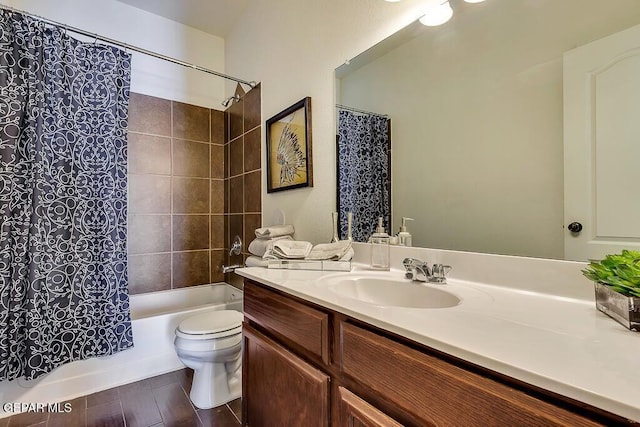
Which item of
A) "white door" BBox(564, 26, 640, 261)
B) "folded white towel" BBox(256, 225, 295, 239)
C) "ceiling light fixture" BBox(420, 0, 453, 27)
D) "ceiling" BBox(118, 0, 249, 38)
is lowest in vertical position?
"folded white towel" BBox(256, 225, 295, 239)

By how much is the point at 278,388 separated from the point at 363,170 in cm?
96

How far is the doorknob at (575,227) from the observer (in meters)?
0.82

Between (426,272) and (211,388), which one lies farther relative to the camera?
(211,388)

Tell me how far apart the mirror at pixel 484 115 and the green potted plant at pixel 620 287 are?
198mm

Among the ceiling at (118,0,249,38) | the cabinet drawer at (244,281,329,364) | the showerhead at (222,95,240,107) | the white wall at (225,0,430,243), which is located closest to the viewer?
the cabinet drawer at (244,281,329,364)

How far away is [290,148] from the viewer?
5.96ft

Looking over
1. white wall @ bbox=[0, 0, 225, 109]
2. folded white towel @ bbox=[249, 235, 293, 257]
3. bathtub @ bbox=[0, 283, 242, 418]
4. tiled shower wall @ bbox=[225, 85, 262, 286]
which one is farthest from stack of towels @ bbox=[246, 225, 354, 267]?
white wall @ bbox=[0, 0, 225, 109]

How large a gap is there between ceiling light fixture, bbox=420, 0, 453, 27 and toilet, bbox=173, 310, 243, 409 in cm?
174

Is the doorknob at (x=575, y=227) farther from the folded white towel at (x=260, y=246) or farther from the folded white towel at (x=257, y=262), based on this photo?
the folded white towel at (x=260, y=246)

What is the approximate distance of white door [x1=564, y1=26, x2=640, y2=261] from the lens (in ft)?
2.40

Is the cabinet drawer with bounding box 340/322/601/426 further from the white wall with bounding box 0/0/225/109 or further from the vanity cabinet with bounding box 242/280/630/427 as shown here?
the white wall with bounding box 0/0/225/109

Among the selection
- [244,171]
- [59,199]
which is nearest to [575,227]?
[244,171]

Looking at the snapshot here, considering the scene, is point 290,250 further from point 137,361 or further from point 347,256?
point 137,361

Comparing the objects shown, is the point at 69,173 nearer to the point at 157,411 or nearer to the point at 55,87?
the point at 55,87
